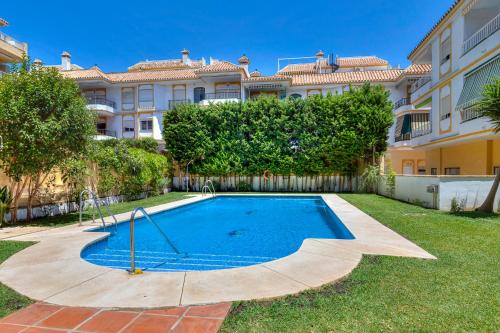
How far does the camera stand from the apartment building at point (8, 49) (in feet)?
76.6

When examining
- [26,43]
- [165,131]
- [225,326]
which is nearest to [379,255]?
[225,326]

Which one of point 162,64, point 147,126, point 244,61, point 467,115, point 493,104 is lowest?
point 493,104

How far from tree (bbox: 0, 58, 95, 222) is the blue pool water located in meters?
2.98

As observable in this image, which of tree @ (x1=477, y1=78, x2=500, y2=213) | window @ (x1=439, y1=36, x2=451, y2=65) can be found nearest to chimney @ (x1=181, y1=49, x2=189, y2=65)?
window @ (x1=439, y1=36, x2=451, y2=65)

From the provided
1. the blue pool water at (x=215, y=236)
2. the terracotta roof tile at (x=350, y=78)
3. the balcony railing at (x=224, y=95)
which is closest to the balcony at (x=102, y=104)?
the balcony railing at (x=224, y=95)

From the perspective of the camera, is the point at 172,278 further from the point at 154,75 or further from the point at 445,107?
the point at 154,75

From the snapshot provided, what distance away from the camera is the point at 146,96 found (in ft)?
110

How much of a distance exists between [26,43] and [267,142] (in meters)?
22.7

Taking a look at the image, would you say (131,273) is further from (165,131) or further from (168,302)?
(165,131)

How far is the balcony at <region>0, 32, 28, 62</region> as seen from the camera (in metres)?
23.3

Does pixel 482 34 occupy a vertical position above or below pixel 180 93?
below

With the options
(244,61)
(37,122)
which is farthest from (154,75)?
(37,122)

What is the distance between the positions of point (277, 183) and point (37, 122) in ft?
53.4

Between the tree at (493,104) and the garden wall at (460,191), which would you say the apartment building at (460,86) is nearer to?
the tree at (493,104)
